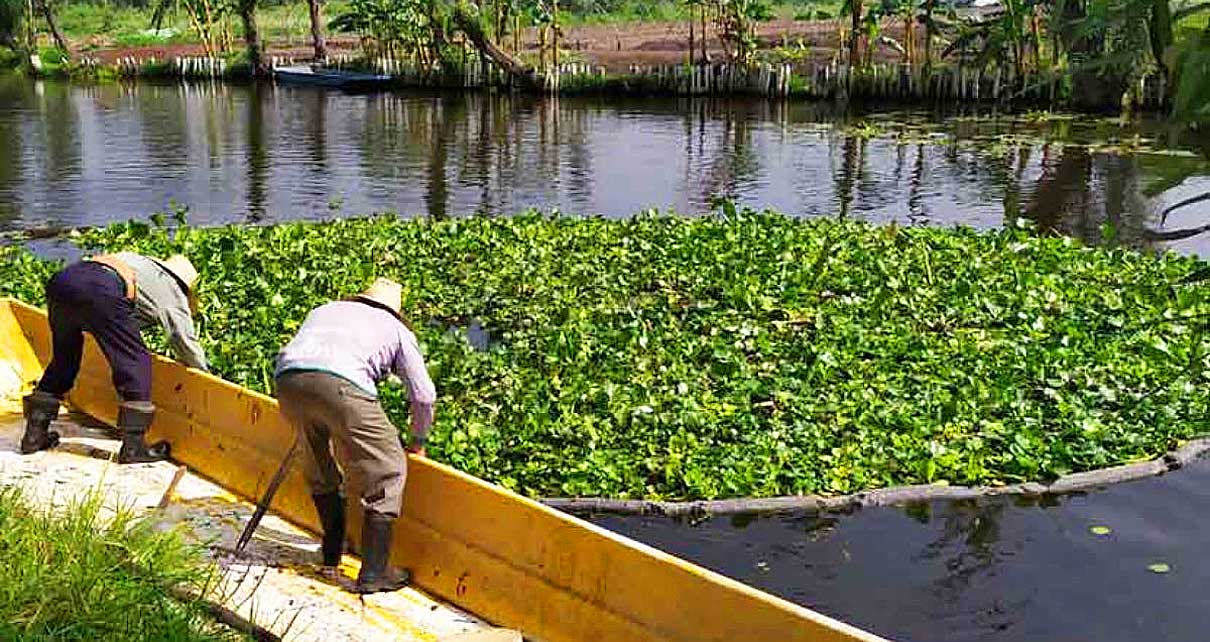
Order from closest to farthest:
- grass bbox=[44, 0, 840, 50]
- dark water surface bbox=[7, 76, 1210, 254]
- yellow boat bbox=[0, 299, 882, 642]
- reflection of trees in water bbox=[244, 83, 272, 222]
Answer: yellow boat bbox=[0, 299, 882, 642] → dark water surface bbox=[7, 76, 1210, 254] → reflection of trees in water bbox=[244, 83, 272, 222] → grass bbox=[44, 0, 840, 50]

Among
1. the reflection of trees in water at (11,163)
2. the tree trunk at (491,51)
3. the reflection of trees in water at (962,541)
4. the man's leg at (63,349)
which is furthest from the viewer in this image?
the tree trunk at (491,51)

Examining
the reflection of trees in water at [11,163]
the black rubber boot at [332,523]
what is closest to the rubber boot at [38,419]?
the black rubber boot at [332,523]

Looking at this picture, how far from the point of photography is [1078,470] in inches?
A: 273

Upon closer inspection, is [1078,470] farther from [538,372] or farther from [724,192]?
[724,192]

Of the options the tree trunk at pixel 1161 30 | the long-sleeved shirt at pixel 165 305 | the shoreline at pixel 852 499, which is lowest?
the shoreline at pixel 852 499

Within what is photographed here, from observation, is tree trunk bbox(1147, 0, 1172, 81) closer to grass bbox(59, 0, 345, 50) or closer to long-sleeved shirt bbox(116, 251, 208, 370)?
long-sleeved shirt bbox(116, 251, 208, 370)

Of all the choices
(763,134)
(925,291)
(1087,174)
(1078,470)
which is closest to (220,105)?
(763,134)

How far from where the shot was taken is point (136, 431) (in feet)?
21.3

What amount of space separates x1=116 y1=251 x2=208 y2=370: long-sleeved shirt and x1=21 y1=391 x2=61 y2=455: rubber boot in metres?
0.62

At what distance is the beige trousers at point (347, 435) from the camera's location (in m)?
4.79

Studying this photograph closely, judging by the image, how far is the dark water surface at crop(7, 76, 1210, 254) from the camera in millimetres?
18422

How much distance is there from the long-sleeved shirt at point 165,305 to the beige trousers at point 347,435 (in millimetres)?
1692

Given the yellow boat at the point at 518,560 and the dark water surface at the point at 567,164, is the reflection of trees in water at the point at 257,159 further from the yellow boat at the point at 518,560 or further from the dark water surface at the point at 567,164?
the yellow boat at the point at 518,560

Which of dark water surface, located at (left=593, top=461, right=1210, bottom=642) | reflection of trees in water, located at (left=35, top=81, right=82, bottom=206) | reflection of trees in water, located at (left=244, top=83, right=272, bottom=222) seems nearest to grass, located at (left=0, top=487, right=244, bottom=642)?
dark water surface, located at (left=593, top=461, right=1210, bottom=642)
